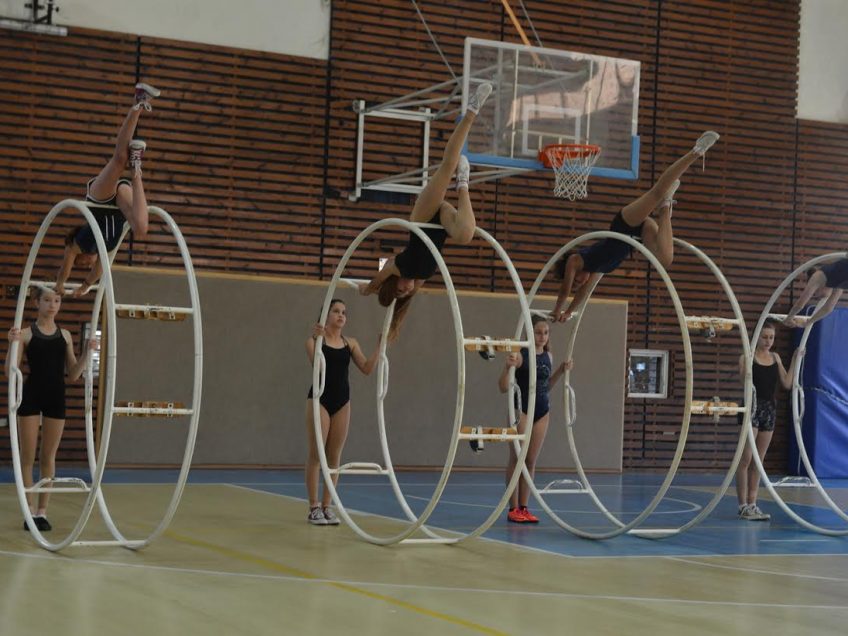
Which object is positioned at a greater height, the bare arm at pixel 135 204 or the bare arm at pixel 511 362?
the bare arm at pixel 135 204

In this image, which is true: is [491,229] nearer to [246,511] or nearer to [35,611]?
[246,511]

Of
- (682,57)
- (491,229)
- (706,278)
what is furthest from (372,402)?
(682,57)

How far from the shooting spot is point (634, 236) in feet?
30.6

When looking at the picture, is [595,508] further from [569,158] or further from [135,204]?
[135,204]

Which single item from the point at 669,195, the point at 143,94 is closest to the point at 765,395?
the point at 669,195

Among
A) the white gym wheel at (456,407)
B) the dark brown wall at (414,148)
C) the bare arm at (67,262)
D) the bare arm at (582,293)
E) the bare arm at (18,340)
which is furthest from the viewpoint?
the dark brown wall at (414,148)

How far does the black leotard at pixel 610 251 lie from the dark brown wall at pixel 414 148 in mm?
6891

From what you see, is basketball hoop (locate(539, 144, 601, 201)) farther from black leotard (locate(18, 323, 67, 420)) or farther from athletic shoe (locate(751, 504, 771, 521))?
black leotard (locate(18, 323, 67, 420))

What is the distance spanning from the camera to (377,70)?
53.0ft

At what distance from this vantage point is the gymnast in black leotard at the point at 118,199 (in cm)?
746

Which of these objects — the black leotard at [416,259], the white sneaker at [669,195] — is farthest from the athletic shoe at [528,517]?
the white sneaker at [669,195]

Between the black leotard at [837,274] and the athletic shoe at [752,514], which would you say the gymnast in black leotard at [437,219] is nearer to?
the black leotard at [837,274]

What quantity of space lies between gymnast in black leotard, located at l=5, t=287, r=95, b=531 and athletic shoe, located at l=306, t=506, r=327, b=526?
2214 mm

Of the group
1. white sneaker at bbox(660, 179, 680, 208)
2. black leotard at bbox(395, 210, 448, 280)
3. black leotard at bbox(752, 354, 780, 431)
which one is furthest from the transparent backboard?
black leotard at bbox(395, 210, 448, 280)
